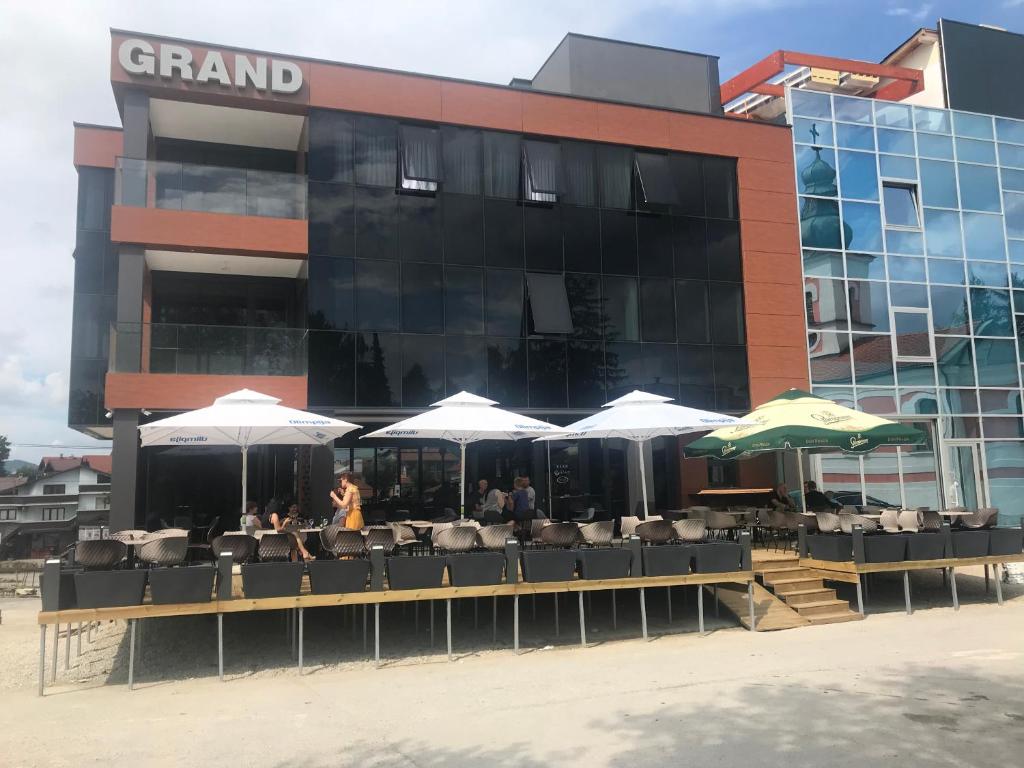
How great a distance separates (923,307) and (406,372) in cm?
1399

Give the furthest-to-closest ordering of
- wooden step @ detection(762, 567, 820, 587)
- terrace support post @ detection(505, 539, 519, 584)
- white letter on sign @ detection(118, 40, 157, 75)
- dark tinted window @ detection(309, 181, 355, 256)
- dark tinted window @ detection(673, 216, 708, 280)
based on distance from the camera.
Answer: dark tinted window @ detection(673, 216, 708, 280), dark tinted window @ detection(309, 181, 355, 256), white letter on sign @ detection(118, 40, 157, 75), wooden step @ detection(762, 567, 820, 587), terrace support post @ detection(505, 539, 519, 584)

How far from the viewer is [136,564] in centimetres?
927

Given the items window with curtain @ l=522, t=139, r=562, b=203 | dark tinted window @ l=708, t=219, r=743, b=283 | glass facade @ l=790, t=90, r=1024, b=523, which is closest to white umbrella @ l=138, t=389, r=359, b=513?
window with curtain @ l=522, t=139, r=562, b=203

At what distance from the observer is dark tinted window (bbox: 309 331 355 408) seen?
53.5 ft

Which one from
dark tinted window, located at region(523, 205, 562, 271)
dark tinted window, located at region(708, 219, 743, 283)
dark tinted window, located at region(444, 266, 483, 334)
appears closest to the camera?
dark tinted window, located at region(444, 266, 483, 334)

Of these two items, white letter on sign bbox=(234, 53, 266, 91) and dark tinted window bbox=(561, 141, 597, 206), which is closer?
white letter on sign bbox=(234, 53, 266, 91)

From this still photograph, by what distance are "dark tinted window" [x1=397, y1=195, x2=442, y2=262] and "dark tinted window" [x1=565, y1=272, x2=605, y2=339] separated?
10.3 feet

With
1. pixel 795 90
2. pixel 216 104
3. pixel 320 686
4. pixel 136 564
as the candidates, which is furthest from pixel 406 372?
pixel 795 90

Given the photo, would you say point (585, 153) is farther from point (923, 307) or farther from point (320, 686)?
point (320, 686)

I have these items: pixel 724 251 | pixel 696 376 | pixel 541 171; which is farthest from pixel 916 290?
pixel 541 171

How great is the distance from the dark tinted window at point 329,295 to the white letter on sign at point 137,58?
4783 mm

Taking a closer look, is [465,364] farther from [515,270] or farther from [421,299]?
Result: [515,270]

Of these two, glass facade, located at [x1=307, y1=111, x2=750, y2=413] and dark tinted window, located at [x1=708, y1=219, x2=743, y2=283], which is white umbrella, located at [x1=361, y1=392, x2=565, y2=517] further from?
dark tinted window, located at [x1=708, y1=219, x2=743, y2=283]

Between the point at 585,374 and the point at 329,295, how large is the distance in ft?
19.1
